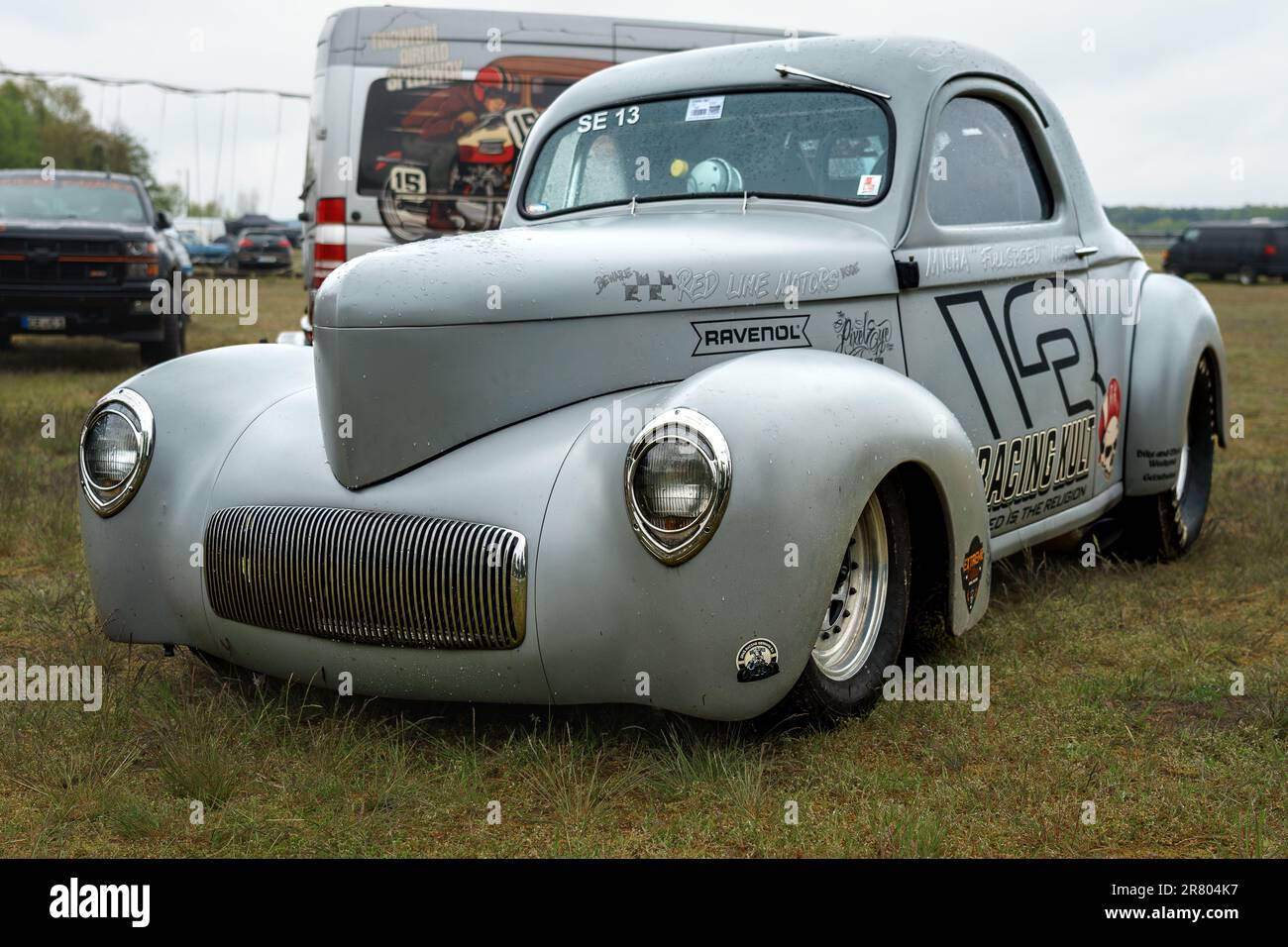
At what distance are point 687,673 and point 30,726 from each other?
174cm

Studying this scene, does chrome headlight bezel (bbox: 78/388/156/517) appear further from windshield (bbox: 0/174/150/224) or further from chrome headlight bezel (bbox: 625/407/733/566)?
windshield (bbox: 0/174/150/224)

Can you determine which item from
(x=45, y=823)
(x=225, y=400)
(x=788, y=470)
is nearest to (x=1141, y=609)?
(x=788, y=470)

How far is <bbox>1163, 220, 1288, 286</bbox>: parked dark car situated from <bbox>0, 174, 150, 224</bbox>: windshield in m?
28.4

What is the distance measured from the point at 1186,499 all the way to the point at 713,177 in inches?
109

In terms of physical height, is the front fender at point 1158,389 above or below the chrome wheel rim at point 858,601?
above

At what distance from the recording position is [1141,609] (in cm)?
475

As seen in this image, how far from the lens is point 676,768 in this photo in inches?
124

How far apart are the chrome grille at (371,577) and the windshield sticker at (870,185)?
5.61 feet

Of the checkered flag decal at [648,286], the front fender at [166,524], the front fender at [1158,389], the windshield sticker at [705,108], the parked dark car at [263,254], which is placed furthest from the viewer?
the parked dark car at [263,254]

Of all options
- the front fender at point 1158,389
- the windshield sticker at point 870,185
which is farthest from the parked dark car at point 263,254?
the windshield sticker at point 870,185

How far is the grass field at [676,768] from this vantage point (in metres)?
2.90

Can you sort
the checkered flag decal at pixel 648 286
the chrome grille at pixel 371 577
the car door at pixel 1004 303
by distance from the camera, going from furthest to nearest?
the car door at pixel 1004 303 < the checkered flag decal at pixel 648 286 < the chrome grille at pixel 371 577

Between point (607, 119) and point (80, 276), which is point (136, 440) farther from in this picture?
point (80, 276)

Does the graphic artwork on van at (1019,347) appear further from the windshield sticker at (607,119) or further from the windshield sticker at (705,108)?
the windshield sticker at (607,119)
